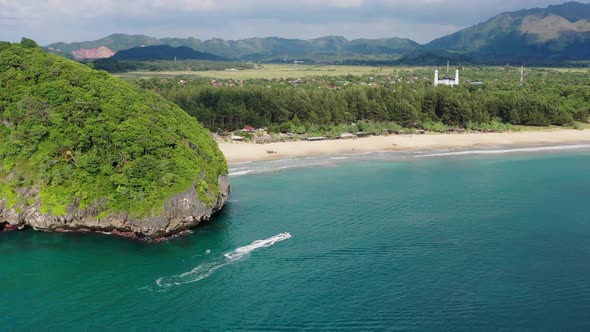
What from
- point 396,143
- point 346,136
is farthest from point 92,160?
point 396,143

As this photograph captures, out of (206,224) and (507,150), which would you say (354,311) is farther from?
(507,150)

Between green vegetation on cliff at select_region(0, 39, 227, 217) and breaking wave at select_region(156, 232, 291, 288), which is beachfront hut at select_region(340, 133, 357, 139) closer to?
green vegetation on cliff at select_region(0, 39, 227, 217)

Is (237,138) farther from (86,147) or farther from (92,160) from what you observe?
(92,160)

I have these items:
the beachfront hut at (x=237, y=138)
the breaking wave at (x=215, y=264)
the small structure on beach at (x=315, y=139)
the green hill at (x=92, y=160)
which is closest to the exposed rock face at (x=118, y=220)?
the green hill at (x=92, y=160)

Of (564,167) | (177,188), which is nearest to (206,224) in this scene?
(177,188)

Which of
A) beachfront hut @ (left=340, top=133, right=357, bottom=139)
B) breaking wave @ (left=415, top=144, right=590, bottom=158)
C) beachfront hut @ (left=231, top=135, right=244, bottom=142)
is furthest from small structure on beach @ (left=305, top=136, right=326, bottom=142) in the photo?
breaking wave @ (left=415, top=144, right=590, bottom=158)

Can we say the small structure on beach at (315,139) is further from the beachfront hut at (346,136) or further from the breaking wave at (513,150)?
the breaking wave at (513,150)

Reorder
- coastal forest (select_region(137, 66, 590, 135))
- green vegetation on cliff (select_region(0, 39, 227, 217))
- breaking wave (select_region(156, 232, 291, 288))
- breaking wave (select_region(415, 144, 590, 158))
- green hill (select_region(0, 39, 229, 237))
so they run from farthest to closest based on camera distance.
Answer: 1. coastal forest (select_region(137, 66, 590, 135))
2. breaking wave (select_region(415, 144, 590, 158))
3. green vegetation on cliff (select_region(0, 39, 227, 217))
4. green hill (select_region(0, 39, 229, 237))
5. breaking wave (select_region(156, 232, 291, 288))
